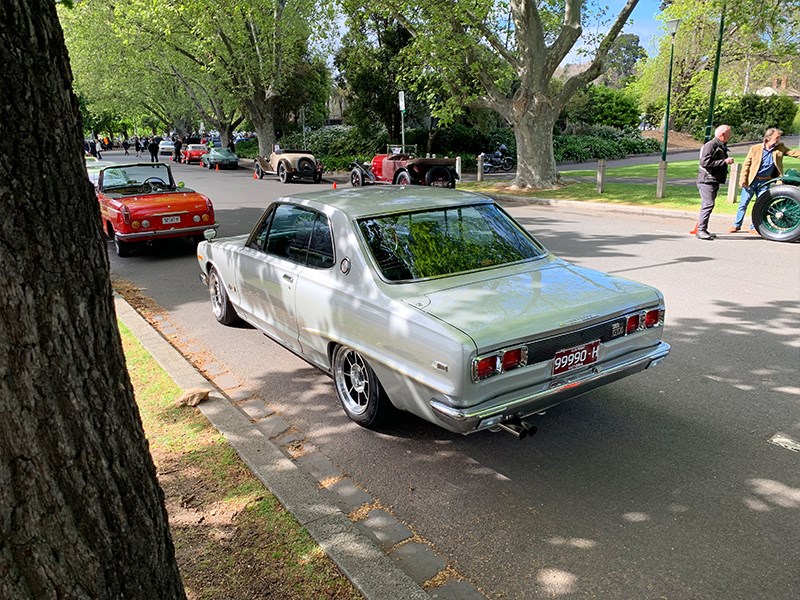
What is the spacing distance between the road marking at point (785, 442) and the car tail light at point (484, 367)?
2.10 metres

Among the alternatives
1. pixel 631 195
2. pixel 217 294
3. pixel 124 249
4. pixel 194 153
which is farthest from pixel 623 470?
pixel 194 153

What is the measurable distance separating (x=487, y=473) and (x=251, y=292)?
2934 millimetres

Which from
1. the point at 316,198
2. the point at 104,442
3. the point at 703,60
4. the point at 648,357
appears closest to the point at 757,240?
the point at 648,357

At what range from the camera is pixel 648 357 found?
419 cm

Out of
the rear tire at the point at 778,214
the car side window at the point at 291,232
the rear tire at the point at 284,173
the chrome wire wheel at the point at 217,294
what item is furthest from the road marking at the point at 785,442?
the rear tire at the point at 284,173

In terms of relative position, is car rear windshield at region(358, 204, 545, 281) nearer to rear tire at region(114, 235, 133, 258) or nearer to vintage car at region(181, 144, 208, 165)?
rear tire at region(114, 235, 133, 258)

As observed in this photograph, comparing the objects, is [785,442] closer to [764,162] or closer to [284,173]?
[764,162]

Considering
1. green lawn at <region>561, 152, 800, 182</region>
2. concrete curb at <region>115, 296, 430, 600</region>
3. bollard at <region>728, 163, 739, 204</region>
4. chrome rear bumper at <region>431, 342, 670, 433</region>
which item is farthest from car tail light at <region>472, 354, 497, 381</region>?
green lawn at <region>561, 152, 800, 182</region>

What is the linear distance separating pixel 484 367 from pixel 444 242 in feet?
4.82

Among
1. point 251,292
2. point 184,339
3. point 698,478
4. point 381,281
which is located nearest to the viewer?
point 698,478

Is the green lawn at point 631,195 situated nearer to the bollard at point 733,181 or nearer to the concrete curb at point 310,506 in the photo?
the bollard at point 733,181

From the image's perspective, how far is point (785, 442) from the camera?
13.2ft

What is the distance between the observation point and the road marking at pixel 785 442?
396 centimetres

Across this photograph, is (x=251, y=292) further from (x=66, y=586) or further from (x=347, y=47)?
(x=347, y=47)
